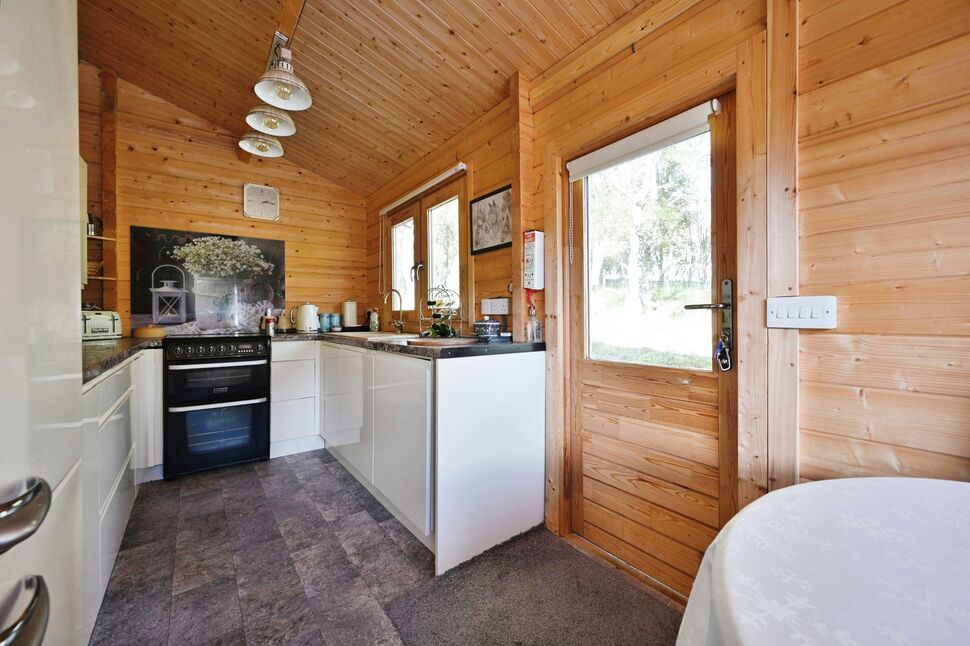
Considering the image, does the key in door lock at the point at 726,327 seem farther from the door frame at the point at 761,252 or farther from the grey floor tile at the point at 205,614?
the grey floor tile at the point at 205,614

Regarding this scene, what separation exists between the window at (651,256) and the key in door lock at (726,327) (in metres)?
0.05

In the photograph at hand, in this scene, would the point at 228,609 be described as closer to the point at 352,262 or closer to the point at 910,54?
the point at 910,54

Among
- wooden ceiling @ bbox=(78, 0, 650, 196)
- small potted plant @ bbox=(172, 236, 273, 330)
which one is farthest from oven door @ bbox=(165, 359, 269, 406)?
wooden ceiling @ bbox=(78, 0, 650, 196)

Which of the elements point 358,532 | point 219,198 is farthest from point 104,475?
point 219,198

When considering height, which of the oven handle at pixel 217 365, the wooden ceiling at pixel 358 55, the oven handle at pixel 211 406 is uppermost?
the wooden ceiling at pixel 358 55

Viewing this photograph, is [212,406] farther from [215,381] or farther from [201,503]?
[201,503]

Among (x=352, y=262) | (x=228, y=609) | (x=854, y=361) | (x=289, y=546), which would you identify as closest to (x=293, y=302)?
(x=352, y=262)

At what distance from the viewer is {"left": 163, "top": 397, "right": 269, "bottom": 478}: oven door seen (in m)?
2.75

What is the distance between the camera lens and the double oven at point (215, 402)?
2.74 meters

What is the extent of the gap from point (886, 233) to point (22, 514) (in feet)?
6.01

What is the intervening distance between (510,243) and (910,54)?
170 centimetres

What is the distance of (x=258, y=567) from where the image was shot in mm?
1806

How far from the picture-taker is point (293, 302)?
154 inches

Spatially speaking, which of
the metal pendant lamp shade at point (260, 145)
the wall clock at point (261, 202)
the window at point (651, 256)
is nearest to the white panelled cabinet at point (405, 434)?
the window at point (651, 256)
